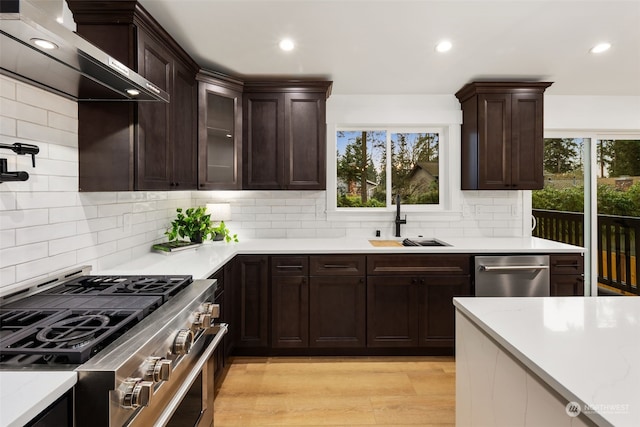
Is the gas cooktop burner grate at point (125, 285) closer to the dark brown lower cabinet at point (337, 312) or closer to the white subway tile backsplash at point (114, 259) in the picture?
the white subway tile backsplash at point (114, 259)

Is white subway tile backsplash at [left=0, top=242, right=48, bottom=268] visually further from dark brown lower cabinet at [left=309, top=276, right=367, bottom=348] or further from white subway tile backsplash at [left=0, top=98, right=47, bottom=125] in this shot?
dark brown lower cabinet at [left=309, top=276, right=367, bottom=348]

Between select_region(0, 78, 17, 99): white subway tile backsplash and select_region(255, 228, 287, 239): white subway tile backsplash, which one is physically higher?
select_region(0, 78, 17, 99): white subway tile backsplash

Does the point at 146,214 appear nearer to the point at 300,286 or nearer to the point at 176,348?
the point at 300,286

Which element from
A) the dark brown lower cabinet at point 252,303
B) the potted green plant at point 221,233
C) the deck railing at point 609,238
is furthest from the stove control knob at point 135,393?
the deck railing at point 609,238

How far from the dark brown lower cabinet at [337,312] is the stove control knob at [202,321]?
145 centimetres

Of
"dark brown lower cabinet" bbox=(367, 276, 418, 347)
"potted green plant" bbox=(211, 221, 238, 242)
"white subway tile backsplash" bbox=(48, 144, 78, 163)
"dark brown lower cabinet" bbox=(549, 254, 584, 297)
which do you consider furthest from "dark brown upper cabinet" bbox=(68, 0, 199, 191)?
"dark brown lower cabinet" bbox=(549, 254, 584, 297)

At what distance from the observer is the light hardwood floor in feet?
7.13

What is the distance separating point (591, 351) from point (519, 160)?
2721 mm

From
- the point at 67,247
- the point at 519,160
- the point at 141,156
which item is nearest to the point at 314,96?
the point at 141,156

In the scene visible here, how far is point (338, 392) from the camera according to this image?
2463 millimetres

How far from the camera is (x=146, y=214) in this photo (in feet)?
8.68

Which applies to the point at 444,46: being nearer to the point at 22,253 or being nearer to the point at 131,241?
the point at 131,241

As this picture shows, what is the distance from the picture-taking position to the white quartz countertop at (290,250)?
2162 millimetres

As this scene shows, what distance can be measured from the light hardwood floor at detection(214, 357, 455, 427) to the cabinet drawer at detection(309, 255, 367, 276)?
74 centimetres
